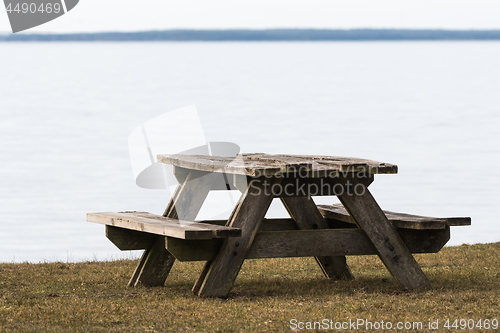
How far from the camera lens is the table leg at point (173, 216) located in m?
6.90

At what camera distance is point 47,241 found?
45.4 feet

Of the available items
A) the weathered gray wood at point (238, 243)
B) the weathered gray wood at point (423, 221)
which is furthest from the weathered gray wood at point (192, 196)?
the weathered gray wood at point (423, 221)

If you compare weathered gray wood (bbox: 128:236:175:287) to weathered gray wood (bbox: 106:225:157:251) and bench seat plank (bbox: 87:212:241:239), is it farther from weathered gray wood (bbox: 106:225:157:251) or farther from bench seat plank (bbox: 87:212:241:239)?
bench seat plank (bbox: 87:212:241:239)

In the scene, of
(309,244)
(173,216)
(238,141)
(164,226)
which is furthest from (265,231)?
(238,141)

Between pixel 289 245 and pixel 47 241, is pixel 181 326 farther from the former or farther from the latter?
pixel 47 241

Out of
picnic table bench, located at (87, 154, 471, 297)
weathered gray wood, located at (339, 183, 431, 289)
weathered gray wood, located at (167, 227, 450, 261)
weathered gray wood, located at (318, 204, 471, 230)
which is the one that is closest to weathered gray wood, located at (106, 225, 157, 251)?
picnic table bench, located at (87, 154, 471, 297)

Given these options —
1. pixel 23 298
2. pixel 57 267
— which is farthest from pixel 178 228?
pixel 57 267

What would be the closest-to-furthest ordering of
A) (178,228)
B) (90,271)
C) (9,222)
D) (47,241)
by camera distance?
(178,228), (90,271), (47,241), (9,222)

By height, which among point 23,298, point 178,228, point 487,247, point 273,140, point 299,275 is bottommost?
point 273,140

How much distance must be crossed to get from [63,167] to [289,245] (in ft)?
61.0

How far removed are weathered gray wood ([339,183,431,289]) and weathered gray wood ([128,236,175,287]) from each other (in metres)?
1.77

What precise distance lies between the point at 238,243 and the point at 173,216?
Result: 1068mm

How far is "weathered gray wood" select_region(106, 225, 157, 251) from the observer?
22.3 ft

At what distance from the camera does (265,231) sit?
6.56 m
